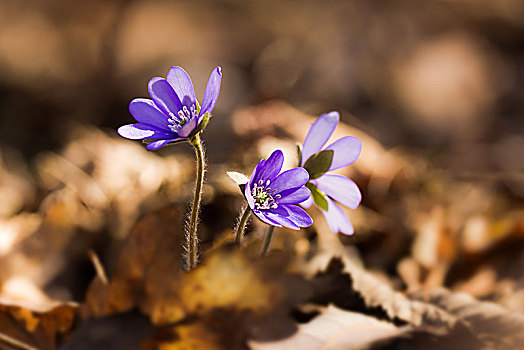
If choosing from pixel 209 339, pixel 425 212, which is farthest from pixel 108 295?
pixel 425 212

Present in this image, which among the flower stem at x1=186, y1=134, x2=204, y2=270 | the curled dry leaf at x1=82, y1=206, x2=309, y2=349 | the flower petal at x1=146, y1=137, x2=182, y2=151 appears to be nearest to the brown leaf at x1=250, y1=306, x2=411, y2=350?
the curled dry leaf at x1=82, y1=206, x2=309, y2=349

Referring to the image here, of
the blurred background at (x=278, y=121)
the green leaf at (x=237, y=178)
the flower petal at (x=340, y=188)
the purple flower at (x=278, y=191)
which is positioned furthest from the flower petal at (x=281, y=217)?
the blurred background at (x=278, y=121)

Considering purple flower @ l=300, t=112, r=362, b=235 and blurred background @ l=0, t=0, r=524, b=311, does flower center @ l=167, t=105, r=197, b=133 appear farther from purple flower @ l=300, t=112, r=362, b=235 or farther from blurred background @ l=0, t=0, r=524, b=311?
blurred background @ l=0, t=0, r=524, b=311

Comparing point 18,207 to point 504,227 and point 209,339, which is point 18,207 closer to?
point 209,339

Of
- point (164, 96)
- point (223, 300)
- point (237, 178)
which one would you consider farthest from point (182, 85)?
point (223, 300)

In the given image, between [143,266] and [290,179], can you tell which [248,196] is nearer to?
[290,179]

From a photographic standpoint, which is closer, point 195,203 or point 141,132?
point 141,132
